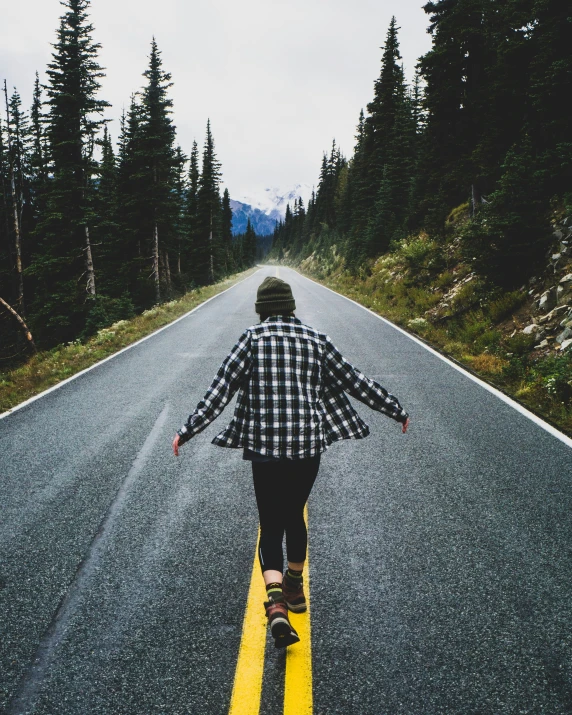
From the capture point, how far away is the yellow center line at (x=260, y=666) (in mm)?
2225

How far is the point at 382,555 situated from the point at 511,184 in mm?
10662

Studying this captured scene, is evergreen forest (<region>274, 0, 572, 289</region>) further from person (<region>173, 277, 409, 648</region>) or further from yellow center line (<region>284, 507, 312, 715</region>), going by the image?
yellow center line (<region>284, 507, 312, 715</region>)

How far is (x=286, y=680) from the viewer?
7.78 feet

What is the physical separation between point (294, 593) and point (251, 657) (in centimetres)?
44

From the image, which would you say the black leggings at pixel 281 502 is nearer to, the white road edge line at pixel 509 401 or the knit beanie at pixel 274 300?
the knit beanie at pixel 274 300

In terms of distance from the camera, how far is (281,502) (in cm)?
263

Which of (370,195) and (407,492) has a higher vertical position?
(370,195)

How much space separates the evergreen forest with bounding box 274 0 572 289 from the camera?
432 inches

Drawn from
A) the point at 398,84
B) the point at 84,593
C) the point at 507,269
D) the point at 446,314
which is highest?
the point at 398,84

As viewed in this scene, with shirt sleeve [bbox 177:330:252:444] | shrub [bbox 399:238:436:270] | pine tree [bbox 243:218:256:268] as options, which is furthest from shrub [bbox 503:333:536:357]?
pine tree [bbox 243:218:256:268]

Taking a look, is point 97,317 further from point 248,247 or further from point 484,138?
point 248,247

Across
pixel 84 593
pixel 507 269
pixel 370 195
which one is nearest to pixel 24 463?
pixel 84 593

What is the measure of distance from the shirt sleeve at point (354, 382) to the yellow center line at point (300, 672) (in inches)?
56.8

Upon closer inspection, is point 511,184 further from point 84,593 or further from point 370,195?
point 370,195
